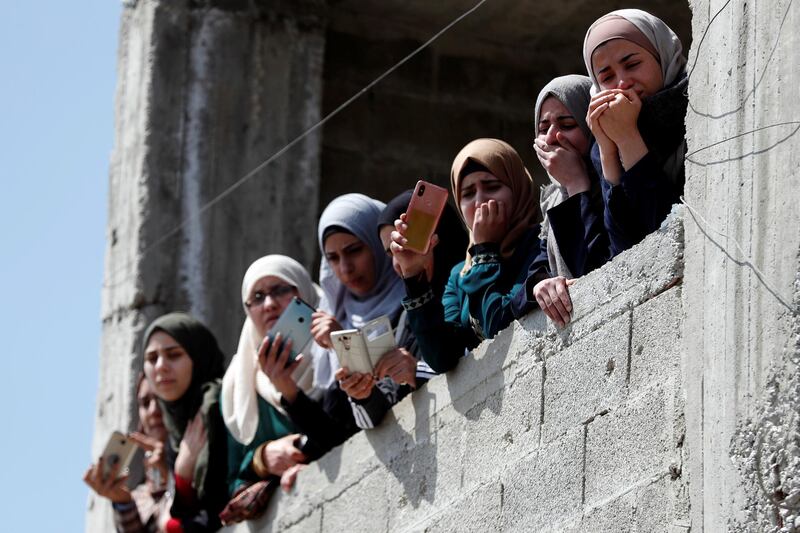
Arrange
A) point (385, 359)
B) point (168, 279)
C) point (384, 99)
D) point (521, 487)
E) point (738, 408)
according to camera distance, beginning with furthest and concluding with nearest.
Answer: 1. point (384, 99)
2. point (168, 279)
3. point (385, 359)
4. point (521, 487)
5. point (738, 408)

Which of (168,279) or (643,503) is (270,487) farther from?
(643,503)

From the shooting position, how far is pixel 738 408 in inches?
193

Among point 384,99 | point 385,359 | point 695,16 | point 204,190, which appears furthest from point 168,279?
point 695,16

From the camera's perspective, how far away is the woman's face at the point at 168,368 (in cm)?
881

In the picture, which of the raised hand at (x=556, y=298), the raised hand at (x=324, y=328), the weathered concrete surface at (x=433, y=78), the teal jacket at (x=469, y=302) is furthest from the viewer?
the weathered concrete surface at (x=433, y=78)

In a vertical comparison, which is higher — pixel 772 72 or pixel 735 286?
pixel 772 72

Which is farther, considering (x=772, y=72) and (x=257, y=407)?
(x=257, y=407)

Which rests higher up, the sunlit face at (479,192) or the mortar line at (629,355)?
the sunlit face at (479,192)

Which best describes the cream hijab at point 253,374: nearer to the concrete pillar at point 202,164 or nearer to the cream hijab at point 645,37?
the concrete pillar at point 202,164

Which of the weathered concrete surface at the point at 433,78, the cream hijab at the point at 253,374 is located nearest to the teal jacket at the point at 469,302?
the cream hijab at the point at 253,374

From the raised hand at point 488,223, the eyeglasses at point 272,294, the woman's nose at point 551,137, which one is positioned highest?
the eyeglasses at point 272,294

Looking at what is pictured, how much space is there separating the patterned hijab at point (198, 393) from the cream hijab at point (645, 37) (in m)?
3.02

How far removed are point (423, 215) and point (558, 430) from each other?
0.89 metres

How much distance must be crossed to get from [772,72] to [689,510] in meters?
1.09
